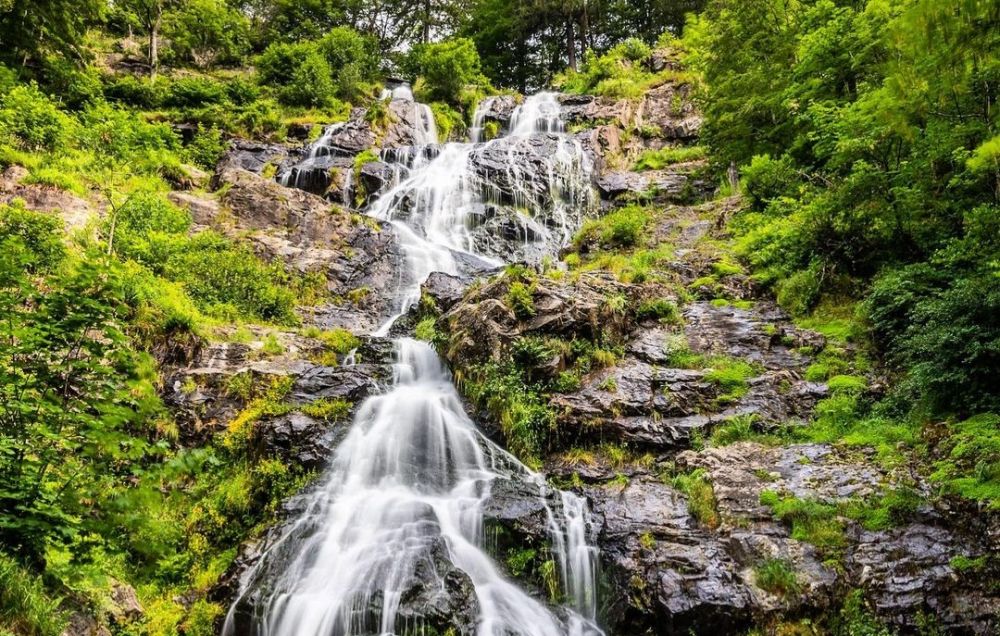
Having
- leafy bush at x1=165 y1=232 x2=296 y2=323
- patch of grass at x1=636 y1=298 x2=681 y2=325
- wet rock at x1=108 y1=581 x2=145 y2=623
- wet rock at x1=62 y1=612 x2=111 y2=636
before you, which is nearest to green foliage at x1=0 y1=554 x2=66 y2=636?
wet rock at x1=62 y1=612 x2=111 y2=636

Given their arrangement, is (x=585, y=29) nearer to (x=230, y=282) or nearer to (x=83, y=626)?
(x=230, y=282)

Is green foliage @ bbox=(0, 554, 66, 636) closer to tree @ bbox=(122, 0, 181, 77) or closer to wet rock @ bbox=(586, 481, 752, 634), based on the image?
wet rock @ bbox=(586, 481, 752, 634)

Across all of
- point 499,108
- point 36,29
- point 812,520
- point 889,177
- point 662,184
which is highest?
point 499,108

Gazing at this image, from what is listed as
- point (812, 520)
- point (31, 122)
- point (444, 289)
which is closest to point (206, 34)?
point (31, 122)

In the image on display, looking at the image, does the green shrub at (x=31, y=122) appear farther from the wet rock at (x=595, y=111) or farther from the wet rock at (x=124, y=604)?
the wet rock at (x=595, y=111)

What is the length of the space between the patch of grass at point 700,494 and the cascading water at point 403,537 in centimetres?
144

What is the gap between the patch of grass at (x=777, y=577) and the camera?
636 cm

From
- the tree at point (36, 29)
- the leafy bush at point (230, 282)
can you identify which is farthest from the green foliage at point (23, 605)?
the tree at point (36, 29)

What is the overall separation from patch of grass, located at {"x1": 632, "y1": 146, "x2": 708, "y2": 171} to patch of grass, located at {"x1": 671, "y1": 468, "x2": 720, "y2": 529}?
54.2 ft

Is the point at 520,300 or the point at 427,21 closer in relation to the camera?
the point at 520,300

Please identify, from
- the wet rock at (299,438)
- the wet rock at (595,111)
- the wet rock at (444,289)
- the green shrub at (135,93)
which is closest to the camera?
the wet rock at (299,438)

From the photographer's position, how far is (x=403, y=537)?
25.2 ft

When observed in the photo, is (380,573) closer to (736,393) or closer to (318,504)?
(318,504)

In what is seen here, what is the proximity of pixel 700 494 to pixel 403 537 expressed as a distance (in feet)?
13.4
